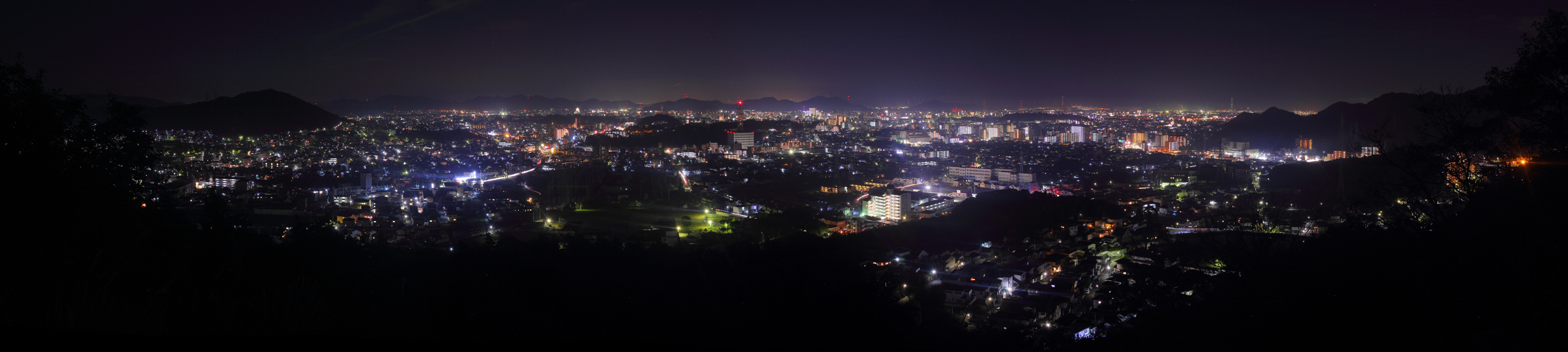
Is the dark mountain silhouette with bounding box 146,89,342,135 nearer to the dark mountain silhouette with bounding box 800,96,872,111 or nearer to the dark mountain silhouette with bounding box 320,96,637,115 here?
the dark mountain silhouette with bounding box 320,96,637,115

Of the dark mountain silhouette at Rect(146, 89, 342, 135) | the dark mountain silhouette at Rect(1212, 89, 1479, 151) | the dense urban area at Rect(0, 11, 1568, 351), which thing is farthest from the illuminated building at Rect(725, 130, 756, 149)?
the dark mountain silhouette at Rect(1212, 89, 1479, 151)

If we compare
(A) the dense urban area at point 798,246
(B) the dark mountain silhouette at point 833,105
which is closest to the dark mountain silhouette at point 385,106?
(A) the dense urban area at point 798,246

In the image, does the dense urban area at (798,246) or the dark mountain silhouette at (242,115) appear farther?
the dark mountain silhouette at (242,115)

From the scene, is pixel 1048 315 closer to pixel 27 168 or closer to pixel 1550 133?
pixel 1550 133

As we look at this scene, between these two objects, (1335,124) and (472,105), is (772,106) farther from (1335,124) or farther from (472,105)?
(1335,124)

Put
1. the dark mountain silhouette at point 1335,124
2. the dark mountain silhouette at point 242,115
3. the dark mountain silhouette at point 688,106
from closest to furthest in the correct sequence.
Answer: the dark mountain silhouette at point 1335,124, the dark mountain silhouette at point 242,115, the dark mountain silhouette at point 688,106

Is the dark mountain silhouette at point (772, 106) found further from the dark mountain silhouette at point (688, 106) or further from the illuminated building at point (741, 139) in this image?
the illuminated building at point (741, 139)

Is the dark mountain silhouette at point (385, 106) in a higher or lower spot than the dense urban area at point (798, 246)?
higher

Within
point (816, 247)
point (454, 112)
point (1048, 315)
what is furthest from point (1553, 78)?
point (454, 112)
